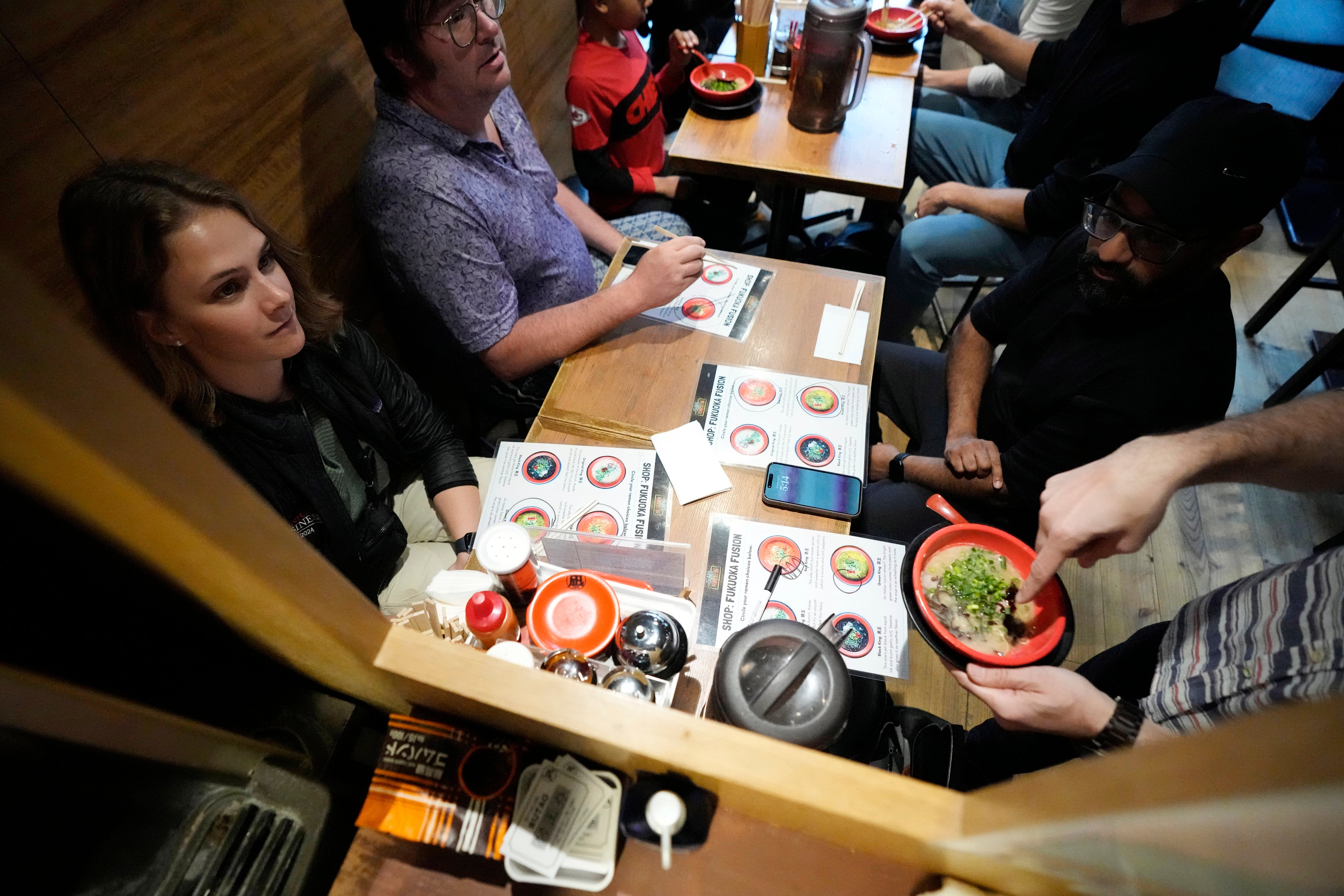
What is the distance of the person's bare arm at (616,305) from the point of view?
59.5 inches

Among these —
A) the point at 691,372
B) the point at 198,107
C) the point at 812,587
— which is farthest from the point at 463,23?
the point at 812,587

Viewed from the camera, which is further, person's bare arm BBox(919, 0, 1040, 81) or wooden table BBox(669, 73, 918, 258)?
person's bare arm BBox(919, 0, 1040, 81)

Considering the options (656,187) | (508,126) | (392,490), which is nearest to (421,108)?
(508,126)

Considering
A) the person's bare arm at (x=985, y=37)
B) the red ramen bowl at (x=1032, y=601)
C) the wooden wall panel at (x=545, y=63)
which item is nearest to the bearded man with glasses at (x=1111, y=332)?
the red ramen bowl at (x=1032, y=601)

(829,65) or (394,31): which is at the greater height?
(394,31)

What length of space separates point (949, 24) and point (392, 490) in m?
2.88

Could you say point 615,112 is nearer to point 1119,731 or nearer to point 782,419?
point 782,419

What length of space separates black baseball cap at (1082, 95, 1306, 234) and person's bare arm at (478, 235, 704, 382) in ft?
3.26

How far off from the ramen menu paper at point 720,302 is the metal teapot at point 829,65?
836mm

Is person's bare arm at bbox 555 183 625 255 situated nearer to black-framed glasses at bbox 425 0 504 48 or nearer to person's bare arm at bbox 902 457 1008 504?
black-framed glasses at bbox 425 0 504 48

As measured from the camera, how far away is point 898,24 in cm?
253

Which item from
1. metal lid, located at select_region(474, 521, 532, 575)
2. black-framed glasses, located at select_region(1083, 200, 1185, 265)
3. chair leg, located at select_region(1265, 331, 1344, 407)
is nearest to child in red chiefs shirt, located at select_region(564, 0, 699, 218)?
black-framed glasses, located at select_region(1083, 200, 1185, 265)

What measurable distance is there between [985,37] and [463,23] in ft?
7.21

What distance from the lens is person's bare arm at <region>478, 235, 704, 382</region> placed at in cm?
151
